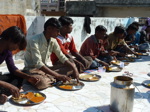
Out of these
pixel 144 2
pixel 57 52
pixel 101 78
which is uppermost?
pixel 144 2

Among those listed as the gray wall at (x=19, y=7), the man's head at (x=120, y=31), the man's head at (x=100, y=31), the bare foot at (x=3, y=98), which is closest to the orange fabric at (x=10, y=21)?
the man's head at (x=100, y=31)

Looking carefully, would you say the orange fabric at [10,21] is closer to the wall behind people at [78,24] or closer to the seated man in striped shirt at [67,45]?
the wall behind people at [78,24]

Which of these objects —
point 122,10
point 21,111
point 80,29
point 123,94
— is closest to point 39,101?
point 21,111

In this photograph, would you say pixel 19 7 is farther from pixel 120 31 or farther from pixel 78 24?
pixel 120 31

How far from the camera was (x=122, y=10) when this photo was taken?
1888 centimetres

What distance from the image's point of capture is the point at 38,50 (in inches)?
120

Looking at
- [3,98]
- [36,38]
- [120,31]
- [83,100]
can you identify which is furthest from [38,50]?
[120,31]

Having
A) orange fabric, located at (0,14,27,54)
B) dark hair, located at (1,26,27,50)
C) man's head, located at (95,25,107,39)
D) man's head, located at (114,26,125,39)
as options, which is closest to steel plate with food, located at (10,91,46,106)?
dark hair, located at (1,26,27,50)

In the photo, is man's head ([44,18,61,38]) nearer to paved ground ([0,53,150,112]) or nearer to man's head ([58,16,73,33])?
man's head ([58,16,73,33])

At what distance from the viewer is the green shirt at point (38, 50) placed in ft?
9.83

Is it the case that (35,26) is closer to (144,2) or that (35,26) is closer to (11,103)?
(11,103)

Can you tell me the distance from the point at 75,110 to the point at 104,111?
39 centimetres

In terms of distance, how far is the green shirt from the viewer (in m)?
2.99

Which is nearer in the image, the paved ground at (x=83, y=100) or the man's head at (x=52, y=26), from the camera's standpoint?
the paved ground at (x=83, y=100)
